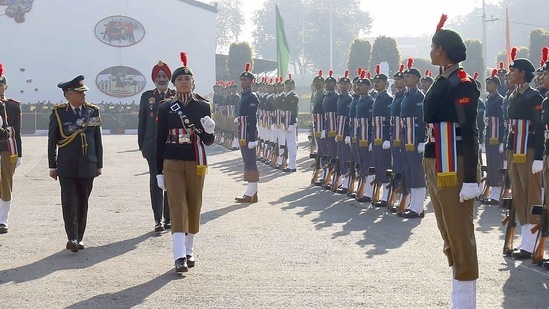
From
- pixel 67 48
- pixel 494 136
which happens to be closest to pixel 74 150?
pixel 494 136

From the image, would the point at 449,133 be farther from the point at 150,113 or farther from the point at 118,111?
the point at 118,111

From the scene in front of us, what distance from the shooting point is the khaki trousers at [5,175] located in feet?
40.5

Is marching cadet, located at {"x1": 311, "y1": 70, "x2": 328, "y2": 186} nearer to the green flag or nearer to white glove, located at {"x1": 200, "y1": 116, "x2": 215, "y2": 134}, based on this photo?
white glove, located at {"x1": 200, "y1": 116, "x2": 215, "y2": 134}

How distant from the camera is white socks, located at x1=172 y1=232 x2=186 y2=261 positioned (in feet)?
30.6

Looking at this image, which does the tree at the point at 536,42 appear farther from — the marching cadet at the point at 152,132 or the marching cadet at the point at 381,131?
the marching cadet at the point at 152,132

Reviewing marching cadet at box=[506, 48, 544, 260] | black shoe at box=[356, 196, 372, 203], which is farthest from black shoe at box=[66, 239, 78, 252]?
black shoe at box=[356, 196, 372, 203]

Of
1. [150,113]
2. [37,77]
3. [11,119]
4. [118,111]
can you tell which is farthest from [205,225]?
[37,77]

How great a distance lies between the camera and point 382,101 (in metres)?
15.3

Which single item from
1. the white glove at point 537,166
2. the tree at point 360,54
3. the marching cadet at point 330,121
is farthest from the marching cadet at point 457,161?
the tree at point 360,54

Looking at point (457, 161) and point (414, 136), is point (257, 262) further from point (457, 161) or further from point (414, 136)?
point (414, 136)

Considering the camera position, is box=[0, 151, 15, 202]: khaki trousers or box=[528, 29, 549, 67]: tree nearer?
box=[0, 151, 15, 202]: khaki trousers

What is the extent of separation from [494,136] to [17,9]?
1763 inches

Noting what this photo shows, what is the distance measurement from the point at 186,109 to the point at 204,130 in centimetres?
27

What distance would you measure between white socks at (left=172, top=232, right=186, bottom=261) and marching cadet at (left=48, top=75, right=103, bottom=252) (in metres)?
1.76
